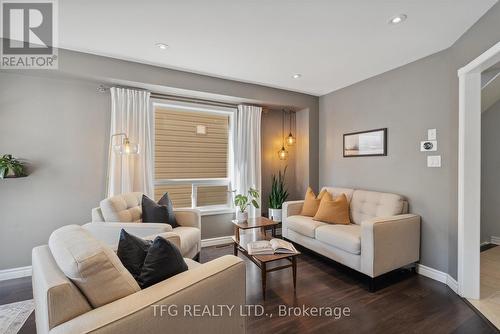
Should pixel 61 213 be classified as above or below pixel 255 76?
below

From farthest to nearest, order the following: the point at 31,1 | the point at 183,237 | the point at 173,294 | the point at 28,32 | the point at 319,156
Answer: the point at 319,156
the point at 183,237
the point at 28,32
the point at 31,1
the point at 173,294

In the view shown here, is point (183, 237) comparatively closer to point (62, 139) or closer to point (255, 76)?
point (62, 139)

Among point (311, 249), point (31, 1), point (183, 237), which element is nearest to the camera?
point (31, 1)

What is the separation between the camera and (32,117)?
2.68 m

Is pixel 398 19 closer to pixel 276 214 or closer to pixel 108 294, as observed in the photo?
pixel 108 294

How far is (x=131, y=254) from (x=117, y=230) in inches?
49.4

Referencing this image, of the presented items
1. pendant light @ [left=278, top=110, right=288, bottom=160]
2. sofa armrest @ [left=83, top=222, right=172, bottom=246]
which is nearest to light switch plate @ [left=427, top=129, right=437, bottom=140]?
pendant light @ [left=278, top=110, right=288, bottom=160]

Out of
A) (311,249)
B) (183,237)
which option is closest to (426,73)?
(311,249)

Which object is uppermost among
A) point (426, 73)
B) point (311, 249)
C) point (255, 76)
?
point (255, 76)

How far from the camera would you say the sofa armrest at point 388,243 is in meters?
2.32

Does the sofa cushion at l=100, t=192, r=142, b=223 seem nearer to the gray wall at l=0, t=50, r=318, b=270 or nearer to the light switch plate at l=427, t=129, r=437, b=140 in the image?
the gray wall at l=0, t=50, r=318, b=270

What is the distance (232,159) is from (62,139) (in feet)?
7.56

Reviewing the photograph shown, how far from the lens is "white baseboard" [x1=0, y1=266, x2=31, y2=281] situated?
2551 millimetres

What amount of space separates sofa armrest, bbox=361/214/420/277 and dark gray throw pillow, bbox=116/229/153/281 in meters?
2.08
